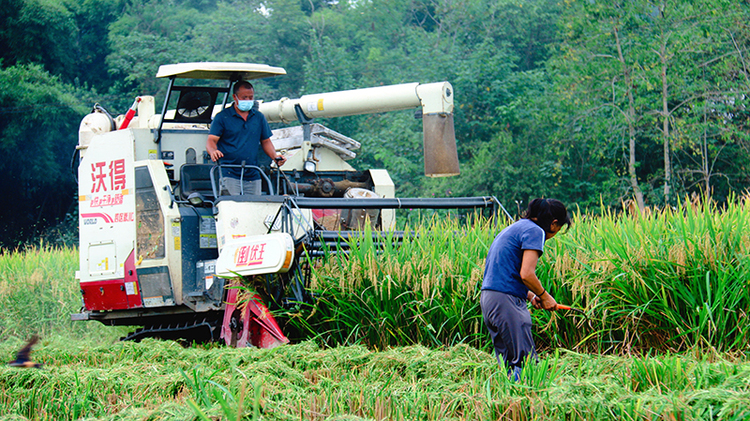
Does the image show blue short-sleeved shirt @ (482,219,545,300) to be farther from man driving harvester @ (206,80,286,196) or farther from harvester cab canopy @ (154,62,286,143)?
harvester cab canopy @ (154,62,286,143)

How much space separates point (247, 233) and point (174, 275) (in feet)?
3.23

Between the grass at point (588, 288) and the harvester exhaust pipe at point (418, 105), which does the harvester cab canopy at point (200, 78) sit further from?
the grass at point (588, 288)

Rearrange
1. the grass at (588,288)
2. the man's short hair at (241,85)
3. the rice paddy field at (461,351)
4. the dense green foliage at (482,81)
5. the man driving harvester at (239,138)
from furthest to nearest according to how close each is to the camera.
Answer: the dense green foliage at (482,81) → the man's short hair at (241,85) → the man driving harvester at (239,138) → the grass at (588,288) → the rice paddy field at (461,351)

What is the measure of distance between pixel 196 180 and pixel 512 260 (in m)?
4.36

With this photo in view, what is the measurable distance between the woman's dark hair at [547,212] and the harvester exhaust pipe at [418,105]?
12.1ft

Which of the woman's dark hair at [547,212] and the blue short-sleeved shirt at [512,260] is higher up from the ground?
the woman's dark hair at [547,212]

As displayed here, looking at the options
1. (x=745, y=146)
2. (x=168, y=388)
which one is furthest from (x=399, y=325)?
(x=745, y=146)

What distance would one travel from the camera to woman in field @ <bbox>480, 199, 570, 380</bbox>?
4949 millimetres

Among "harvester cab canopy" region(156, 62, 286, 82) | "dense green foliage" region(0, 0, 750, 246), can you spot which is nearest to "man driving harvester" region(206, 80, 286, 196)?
"harvester cab canopy" region(156, 62, 286, 82)

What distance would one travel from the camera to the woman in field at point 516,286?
4.95 m

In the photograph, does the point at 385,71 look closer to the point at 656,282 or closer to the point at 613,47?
the point at 613,47

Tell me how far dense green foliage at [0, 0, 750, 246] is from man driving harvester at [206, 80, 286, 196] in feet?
28.4

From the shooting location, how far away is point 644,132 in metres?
19.9

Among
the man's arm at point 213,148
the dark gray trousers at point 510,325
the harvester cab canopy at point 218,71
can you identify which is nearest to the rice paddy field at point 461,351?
the dark gray trousers at point 510,325
